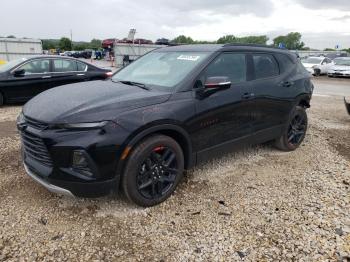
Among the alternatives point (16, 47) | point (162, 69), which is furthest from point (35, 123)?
point (16, 47)

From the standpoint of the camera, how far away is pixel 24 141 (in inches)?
131

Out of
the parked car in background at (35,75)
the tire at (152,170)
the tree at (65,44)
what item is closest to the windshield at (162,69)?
the tire at (152,170)

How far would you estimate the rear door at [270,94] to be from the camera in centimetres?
452

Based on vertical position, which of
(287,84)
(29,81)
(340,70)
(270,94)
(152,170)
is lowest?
(340,70)

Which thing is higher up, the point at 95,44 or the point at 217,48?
the point at 95,44

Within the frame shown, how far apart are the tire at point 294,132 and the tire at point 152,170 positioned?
2326 millimetres

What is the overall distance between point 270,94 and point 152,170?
2.27 metres

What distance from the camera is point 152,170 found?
3.42 metres

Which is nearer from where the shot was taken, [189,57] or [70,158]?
[70,158]

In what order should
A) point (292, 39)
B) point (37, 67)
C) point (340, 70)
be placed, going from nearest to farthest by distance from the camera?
1. point (37, 67)
2. point (340, 70)
3. point (292, 39)

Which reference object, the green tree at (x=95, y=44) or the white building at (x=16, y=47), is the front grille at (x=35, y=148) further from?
the green tree at (x=95, y=44)

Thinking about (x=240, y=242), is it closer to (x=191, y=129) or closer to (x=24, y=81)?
(x=191, y=129)

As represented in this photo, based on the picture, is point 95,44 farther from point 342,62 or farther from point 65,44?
point 342,62

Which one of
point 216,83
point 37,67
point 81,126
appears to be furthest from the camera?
point 37,67
